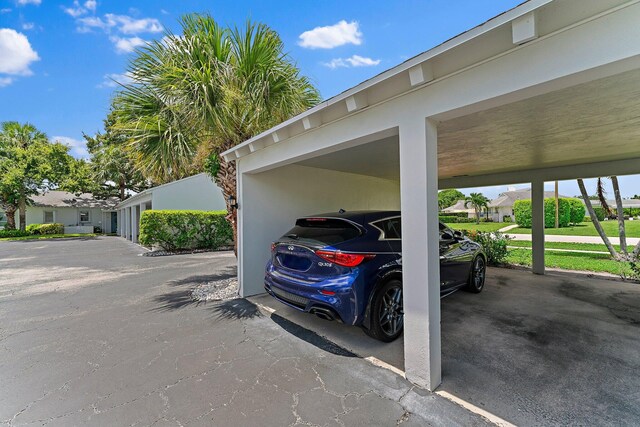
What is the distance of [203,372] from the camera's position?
2.90 metres

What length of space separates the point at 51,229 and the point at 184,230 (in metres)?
19.7

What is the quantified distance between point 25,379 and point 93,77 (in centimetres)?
875

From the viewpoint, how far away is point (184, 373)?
289 centimetres

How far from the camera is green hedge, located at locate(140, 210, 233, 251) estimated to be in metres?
12.8

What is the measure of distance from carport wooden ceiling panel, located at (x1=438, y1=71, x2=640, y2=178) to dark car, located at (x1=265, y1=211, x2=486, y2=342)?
5.53 ft

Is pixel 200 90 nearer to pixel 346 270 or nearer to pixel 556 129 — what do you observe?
pixel 346 270

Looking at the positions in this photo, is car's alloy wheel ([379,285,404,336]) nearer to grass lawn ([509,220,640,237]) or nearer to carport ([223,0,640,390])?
carport ([223,0,640,390])

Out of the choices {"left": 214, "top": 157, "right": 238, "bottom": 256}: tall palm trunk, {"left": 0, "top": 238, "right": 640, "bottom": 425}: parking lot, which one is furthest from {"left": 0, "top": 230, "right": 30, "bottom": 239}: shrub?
{"left": 214, "top": 157, "right": 238, "bottom": 256}: tall palm trunk

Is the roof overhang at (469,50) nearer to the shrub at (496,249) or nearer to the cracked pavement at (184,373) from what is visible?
the cracked pavement at (184,373)

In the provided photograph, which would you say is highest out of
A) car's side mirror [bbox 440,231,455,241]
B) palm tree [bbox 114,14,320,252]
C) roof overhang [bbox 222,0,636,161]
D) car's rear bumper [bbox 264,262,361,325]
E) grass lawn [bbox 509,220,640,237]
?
palm tree [bbox 114,14,320,252]

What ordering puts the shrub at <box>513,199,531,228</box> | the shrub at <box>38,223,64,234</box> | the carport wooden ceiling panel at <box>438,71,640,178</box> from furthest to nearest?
the shrub at <box>513,199,531,228</box> → the shrub at <box>38,223,64,234</box> → the carport wooden ceiling panel at <box>438,71,640,178</box>

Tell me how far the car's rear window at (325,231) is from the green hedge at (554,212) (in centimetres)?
2846

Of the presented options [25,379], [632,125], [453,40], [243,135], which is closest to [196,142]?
[243,135]

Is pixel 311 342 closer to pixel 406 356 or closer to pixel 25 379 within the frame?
pixel 406 356
